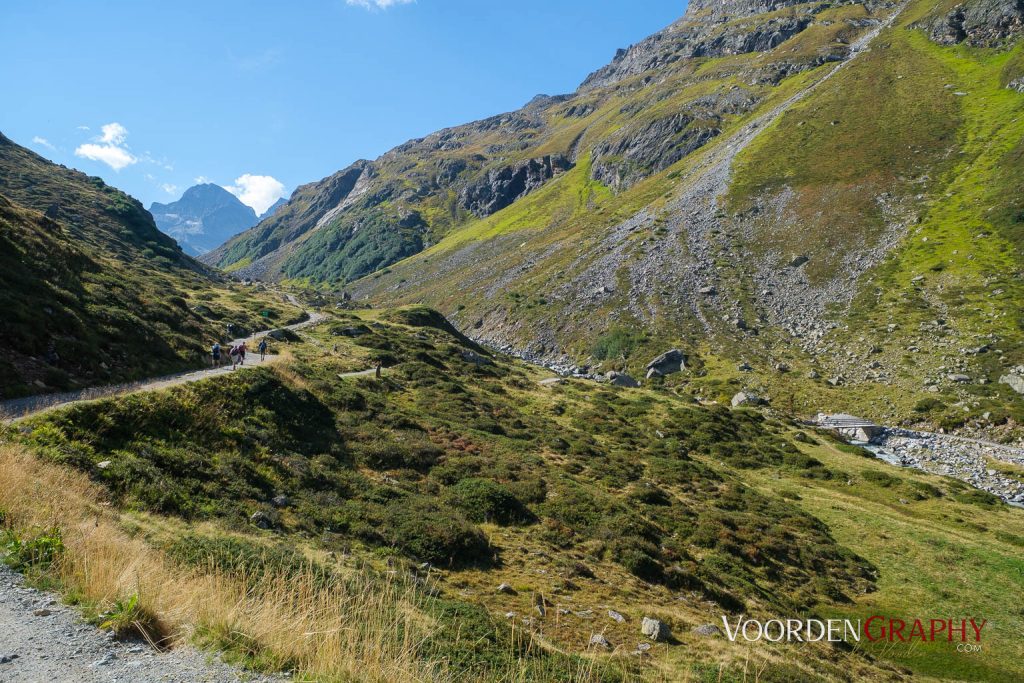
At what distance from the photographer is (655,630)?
512 inches

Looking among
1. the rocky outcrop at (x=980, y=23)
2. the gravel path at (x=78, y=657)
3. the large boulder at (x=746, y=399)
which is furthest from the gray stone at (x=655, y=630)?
the rocky outcrop at (x=980, y=23)

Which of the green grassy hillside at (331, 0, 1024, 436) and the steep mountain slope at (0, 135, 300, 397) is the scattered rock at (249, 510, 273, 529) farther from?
the green grassy hillside at (331, 0, 1024, 436)

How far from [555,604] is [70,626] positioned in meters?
11.4

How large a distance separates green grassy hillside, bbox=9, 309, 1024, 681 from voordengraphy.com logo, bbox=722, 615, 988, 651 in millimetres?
537

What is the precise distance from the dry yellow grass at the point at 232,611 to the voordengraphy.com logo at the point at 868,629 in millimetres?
10603

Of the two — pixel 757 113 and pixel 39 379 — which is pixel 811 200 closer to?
pixel 757 113

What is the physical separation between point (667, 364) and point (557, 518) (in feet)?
142

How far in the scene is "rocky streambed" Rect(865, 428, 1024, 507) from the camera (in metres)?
31.9

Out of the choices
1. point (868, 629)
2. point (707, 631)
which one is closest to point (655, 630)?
point (707, 631)

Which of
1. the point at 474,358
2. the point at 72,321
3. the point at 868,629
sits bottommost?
the point at 868,629

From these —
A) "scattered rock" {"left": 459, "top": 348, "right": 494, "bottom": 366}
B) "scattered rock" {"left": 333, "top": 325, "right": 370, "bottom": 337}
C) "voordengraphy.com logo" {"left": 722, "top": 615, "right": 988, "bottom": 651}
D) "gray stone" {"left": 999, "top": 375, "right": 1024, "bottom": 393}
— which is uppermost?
"scattered rock" {"left": 333, "top": 325, "right": 370, "bottom": 337}

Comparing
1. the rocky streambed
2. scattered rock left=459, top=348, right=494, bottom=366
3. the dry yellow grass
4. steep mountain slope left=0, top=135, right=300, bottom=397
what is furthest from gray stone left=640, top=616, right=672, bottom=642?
scattered rock left=459, top=348, right=494, bottom=366

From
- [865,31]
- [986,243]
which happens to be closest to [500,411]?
[986,243]

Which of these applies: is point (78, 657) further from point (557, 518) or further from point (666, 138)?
point (666, 138)
